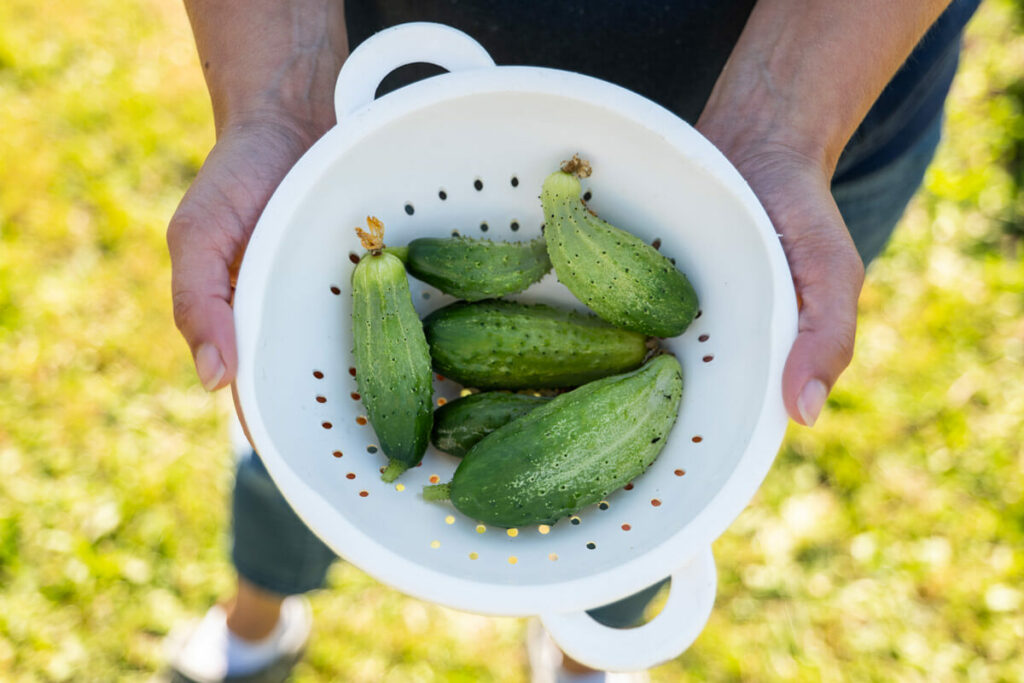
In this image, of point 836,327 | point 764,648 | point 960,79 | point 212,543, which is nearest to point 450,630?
point 212,543

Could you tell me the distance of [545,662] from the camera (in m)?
2.77

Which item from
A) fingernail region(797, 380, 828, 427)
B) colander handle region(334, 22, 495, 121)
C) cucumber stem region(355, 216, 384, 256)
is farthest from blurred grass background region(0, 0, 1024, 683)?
colander handle region(334, 22, 495, 121)

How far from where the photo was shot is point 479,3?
1907mm

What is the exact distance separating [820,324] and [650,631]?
65 centimetres

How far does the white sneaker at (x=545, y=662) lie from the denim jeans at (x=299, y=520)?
31cm

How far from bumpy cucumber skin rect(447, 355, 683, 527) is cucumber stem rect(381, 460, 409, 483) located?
117 millimetres

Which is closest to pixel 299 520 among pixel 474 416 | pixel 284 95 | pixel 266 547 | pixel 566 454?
pixel 266 547

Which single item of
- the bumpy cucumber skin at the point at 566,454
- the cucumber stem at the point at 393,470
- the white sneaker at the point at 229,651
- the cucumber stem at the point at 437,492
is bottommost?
the white sneaker at the point at 229,651

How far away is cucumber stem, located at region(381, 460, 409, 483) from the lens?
171cm

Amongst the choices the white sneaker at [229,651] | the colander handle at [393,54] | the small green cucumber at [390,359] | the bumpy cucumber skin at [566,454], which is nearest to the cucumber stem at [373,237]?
the small green cucumber at [390,359]

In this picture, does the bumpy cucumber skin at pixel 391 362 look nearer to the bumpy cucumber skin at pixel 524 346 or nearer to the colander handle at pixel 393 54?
the bumpy cucumber skin at pixel 524 346

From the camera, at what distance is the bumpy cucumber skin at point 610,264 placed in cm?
→ 179

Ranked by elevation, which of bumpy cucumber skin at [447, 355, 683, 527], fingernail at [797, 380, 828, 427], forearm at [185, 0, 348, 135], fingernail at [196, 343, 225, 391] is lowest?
bumpy cucumber skin at [447, 355, 683, 527]

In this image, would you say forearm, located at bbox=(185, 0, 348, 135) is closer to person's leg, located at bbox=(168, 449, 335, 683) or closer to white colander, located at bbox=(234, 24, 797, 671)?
white colander, located at bbox=(234, 24, 797, 671)
